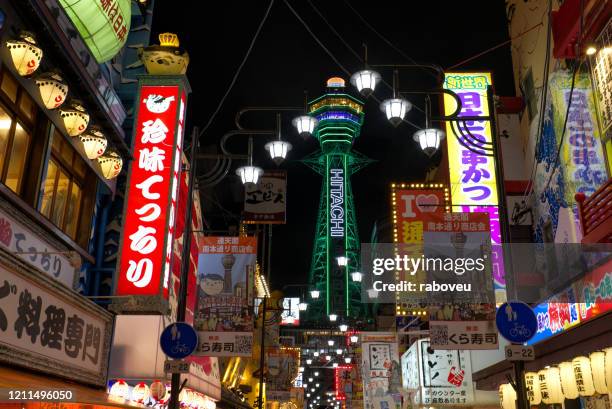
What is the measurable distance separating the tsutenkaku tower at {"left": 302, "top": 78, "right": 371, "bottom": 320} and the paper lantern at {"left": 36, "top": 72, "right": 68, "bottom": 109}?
103 meters

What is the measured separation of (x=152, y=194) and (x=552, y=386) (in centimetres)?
1025

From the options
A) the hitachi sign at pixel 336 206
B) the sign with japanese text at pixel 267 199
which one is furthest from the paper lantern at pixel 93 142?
the hitachi sign at pixel 336 206

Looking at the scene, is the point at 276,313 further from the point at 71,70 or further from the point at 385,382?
the point at 71,70

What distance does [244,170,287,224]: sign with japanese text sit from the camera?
2708cm

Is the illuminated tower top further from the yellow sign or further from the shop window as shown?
the shop window

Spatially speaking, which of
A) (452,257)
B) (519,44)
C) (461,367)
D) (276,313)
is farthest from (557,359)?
(276,313)

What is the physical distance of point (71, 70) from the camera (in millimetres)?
11289

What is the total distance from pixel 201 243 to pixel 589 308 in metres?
9.48

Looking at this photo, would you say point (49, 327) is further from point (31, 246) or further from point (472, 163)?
point (472, 163)

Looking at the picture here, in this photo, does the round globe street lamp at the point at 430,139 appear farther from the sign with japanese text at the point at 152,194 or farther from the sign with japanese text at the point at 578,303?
the sign with japanese text at the point at 152,194

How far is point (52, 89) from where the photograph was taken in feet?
34.6

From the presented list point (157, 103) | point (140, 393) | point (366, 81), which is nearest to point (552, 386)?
point (366, 81)

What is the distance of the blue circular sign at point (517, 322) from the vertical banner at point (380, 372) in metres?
19.7

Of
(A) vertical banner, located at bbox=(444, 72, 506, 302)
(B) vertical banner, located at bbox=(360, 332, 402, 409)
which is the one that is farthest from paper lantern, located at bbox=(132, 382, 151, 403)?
(B) vertical banner, located at bbox=(360, 332, 402, 409)
